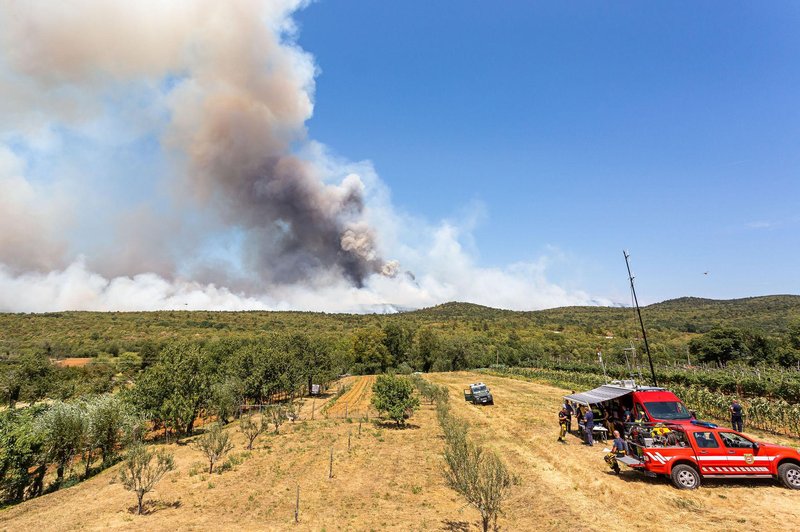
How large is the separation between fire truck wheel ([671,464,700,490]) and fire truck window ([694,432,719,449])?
1.01 meters

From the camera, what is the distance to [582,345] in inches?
4680

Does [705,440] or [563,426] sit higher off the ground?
[705,440]

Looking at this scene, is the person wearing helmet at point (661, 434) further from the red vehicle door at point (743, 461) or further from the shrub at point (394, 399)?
the shrub at point (394, 399)

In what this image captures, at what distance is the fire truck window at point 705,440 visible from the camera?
1431cm

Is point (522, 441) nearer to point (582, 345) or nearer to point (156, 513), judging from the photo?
point (156, 513)

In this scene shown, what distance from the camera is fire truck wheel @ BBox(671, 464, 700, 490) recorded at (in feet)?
46.3

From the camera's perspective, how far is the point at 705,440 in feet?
47.2

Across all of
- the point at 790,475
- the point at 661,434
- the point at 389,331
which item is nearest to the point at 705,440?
the point at 661,434

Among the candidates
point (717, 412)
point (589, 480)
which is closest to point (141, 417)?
point (589, 480)

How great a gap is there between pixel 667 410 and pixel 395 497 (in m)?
14.6

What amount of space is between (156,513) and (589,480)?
18744 millimetres

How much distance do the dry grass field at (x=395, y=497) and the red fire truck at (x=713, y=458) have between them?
0.55 metres

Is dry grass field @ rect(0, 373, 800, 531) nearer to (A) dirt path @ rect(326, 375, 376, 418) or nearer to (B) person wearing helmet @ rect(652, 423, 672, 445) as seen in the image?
(B) person wearing helmet @ rect(652, 423, 672, 445)

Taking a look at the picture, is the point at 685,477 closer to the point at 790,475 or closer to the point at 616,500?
the point at 616,500
